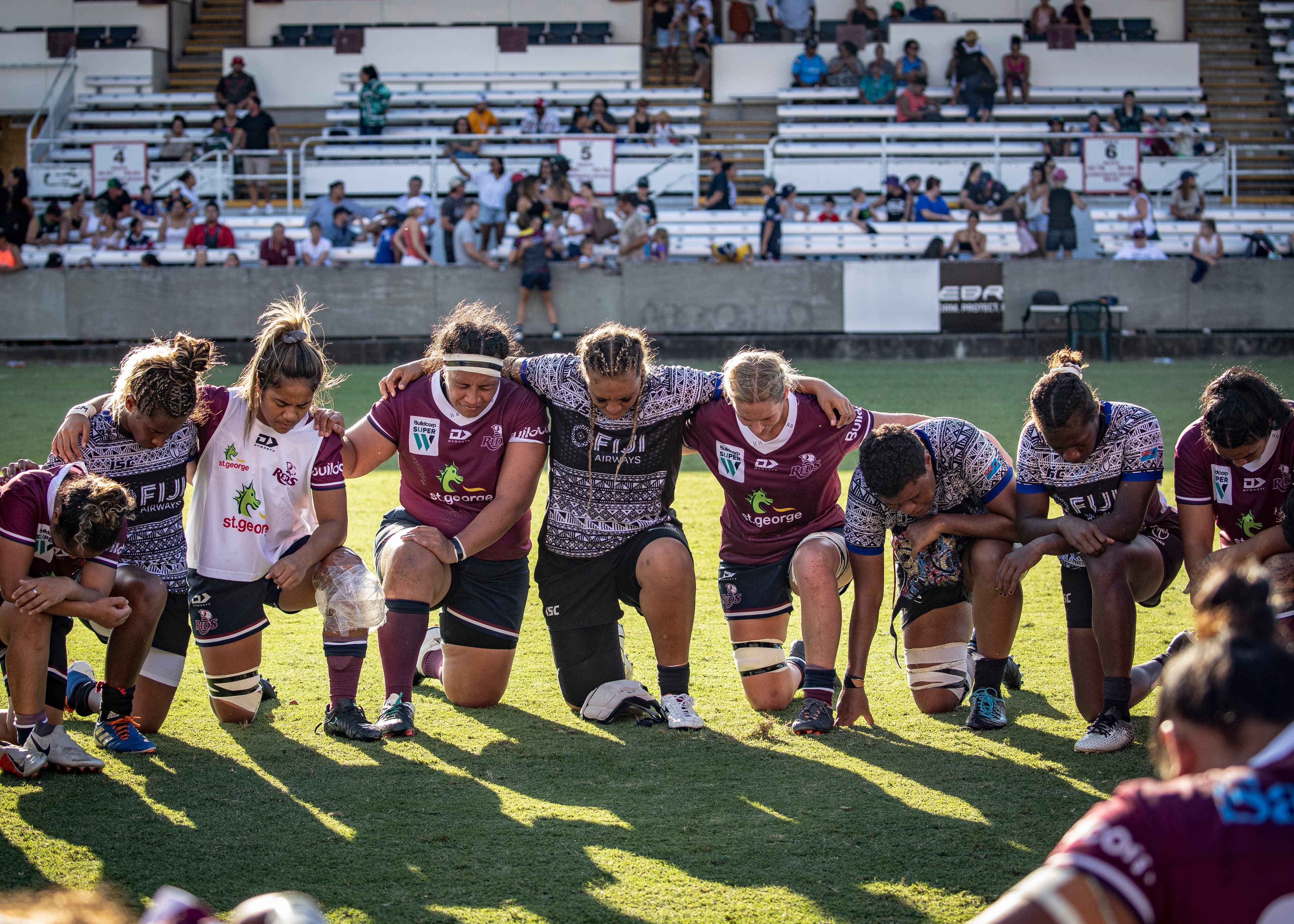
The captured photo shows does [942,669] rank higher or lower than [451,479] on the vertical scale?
lower

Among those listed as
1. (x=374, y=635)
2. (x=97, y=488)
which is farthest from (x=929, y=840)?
(x=374, y=635)

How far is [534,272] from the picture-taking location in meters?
18.9

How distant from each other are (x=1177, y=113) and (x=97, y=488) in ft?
82.7

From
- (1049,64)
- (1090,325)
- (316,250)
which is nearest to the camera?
(1090,325)

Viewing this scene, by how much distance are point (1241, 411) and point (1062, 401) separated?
0.58 m

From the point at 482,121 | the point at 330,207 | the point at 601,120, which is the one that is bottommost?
the point at 330,207

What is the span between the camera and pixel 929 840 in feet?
11.8

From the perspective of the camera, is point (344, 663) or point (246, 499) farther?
point (246, 499)

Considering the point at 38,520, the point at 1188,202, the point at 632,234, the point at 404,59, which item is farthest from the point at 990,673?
the point at 404,59

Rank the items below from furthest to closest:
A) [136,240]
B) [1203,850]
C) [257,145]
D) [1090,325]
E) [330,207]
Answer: [257,145], [330,207], [136,240], [1090,325], [1203,850]

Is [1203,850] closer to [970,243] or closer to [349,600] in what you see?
[349,600]

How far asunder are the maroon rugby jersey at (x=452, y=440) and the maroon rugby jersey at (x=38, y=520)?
49.0 inches

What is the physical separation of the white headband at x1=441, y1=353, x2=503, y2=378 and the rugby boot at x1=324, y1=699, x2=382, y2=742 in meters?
1.36

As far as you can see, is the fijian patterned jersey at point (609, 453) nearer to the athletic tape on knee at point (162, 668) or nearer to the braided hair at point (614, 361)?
the braided hair at point (614, 361)
